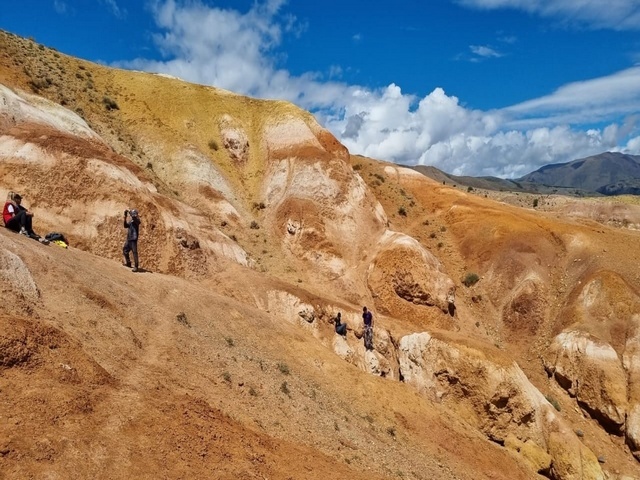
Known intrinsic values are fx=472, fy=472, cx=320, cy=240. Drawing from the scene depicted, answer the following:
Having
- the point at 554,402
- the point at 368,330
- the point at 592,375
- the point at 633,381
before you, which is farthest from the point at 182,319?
the point at 633,381

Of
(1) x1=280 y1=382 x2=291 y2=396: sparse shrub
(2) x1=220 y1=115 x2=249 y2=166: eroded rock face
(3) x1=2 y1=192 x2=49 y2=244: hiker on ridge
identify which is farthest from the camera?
(2) x1=220 y1=115 x2=249 y2=166: eroded rock face

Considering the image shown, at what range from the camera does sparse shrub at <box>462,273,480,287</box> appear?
42344mm

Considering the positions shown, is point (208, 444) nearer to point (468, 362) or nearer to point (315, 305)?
point (315, 305)

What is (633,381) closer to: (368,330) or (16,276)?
(368,330)

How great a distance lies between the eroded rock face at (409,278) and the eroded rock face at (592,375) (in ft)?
28.0

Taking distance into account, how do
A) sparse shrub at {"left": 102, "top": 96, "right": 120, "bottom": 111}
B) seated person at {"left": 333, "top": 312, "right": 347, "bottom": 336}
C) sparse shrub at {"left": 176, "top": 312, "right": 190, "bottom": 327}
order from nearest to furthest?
sparse shrub at {"left": 176, "top": 312, "right": 190, "bottom": 327} → seated person at {"left": 333, "top": 312, "right": 347, "bottom": 336} → sparse shrub at {"left": 102, "top": 96, "right": 120, "bottom": 111}

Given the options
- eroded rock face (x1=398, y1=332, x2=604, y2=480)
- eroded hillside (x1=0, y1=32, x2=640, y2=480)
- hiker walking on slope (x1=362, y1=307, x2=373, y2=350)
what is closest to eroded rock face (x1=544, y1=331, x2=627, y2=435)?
eroded hillside (x1=0, y1=32, x2=640, y2=480)

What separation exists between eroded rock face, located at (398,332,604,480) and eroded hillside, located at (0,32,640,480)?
0.12 m

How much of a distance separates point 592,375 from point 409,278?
1365cm

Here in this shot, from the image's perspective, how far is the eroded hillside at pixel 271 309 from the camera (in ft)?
36.1

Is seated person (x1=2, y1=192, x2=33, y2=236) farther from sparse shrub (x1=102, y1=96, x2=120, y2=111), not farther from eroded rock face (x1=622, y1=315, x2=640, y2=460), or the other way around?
eroded rock face (x1=622, y1=315, x2=640, y2=460)

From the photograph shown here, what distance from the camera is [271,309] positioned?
2778cm

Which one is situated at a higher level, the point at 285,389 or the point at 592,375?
the point at 285,389

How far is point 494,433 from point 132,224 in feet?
75.8
